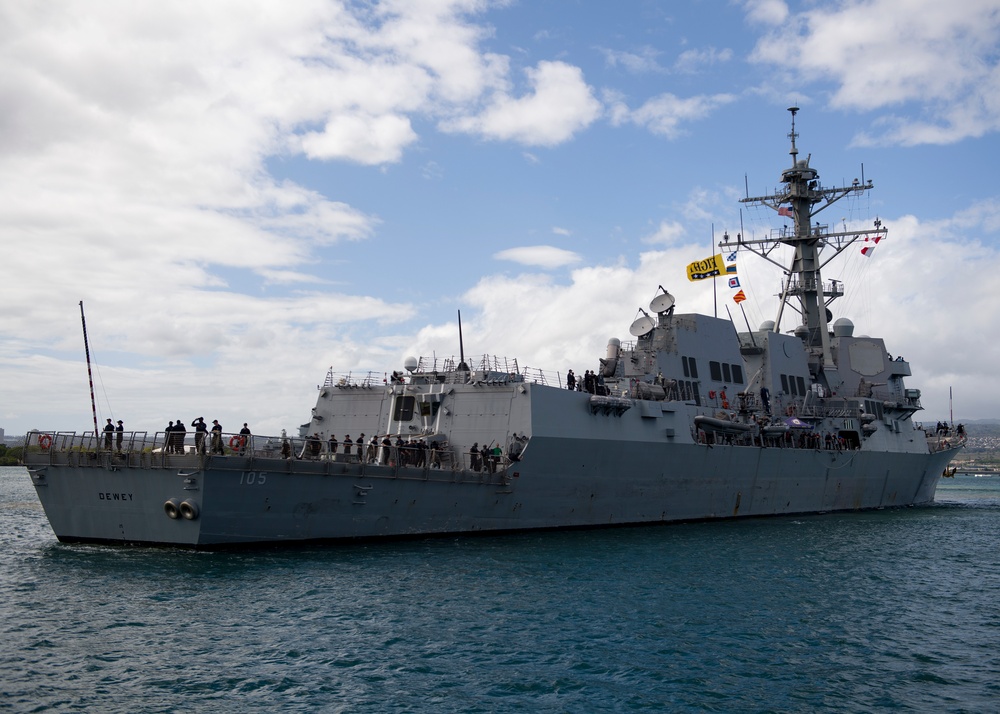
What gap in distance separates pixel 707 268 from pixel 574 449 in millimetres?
11311

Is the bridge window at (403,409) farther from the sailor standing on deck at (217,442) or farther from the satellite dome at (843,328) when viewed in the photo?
the satellite dome at (843,328)

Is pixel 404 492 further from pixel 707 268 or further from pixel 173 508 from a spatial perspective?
pixel 707 268

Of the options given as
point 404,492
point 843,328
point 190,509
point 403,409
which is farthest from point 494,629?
point 843,328

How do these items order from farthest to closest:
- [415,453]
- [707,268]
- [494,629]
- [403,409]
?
[707,268] < [403,409] < [415,453] < [494,629]

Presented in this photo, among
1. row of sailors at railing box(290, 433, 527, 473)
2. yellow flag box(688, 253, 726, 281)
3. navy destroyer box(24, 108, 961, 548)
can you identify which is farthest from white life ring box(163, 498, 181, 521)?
yellow flag box(688, 253, 726, 281)

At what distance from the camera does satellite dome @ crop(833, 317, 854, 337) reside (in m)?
39.8

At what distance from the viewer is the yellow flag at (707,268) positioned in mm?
31609

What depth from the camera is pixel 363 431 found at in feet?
85.1

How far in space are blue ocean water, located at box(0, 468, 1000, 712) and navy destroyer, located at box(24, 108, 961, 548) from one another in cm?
94

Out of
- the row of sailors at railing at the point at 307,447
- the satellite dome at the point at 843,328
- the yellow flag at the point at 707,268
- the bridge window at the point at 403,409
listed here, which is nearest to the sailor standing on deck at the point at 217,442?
the row of sailors at railing at the point at 307,447

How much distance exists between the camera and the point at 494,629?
1390cm

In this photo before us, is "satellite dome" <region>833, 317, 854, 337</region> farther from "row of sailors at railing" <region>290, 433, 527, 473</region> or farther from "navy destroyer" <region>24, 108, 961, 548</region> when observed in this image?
"row of sailors at railing" <region>290, 433, 527, 473</region>

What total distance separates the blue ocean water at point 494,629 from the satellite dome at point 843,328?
1912cm

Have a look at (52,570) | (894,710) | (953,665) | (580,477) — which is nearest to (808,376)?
(580,477)
